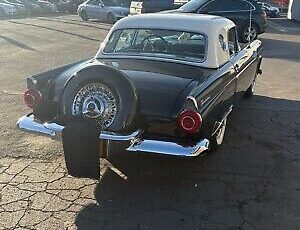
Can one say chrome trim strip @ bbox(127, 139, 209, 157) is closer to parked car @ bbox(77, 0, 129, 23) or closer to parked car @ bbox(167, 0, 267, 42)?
parked car @ bbox(167, 0, 267, 42)

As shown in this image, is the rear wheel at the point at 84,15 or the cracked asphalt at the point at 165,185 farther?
the rear wheel at the point at 84,15

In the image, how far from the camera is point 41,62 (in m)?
10.0

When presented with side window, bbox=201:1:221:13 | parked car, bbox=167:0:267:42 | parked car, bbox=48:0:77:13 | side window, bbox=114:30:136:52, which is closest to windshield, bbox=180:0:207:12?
parked car, bbox=167:0:267:42

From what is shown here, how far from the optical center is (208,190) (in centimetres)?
373

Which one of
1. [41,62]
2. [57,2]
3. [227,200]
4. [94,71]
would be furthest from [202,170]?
[57,2]

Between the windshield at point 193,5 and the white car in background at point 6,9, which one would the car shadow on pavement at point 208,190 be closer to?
the windshield at point 193,5

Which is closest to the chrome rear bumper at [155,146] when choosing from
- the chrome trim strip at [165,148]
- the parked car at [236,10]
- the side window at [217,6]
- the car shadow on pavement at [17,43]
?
the chrome trim strip at [165,148]

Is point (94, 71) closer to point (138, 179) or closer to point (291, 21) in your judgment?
point (138, 179)

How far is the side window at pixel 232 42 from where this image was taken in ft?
17.7

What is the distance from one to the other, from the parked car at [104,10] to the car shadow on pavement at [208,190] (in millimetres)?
17192

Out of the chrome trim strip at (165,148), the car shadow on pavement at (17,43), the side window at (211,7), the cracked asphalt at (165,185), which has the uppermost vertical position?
the side window at (211,7)

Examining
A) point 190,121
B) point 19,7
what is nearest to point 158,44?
point 190,121

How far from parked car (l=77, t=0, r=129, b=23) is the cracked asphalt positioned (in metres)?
15.9

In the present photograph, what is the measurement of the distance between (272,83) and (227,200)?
5.44m
